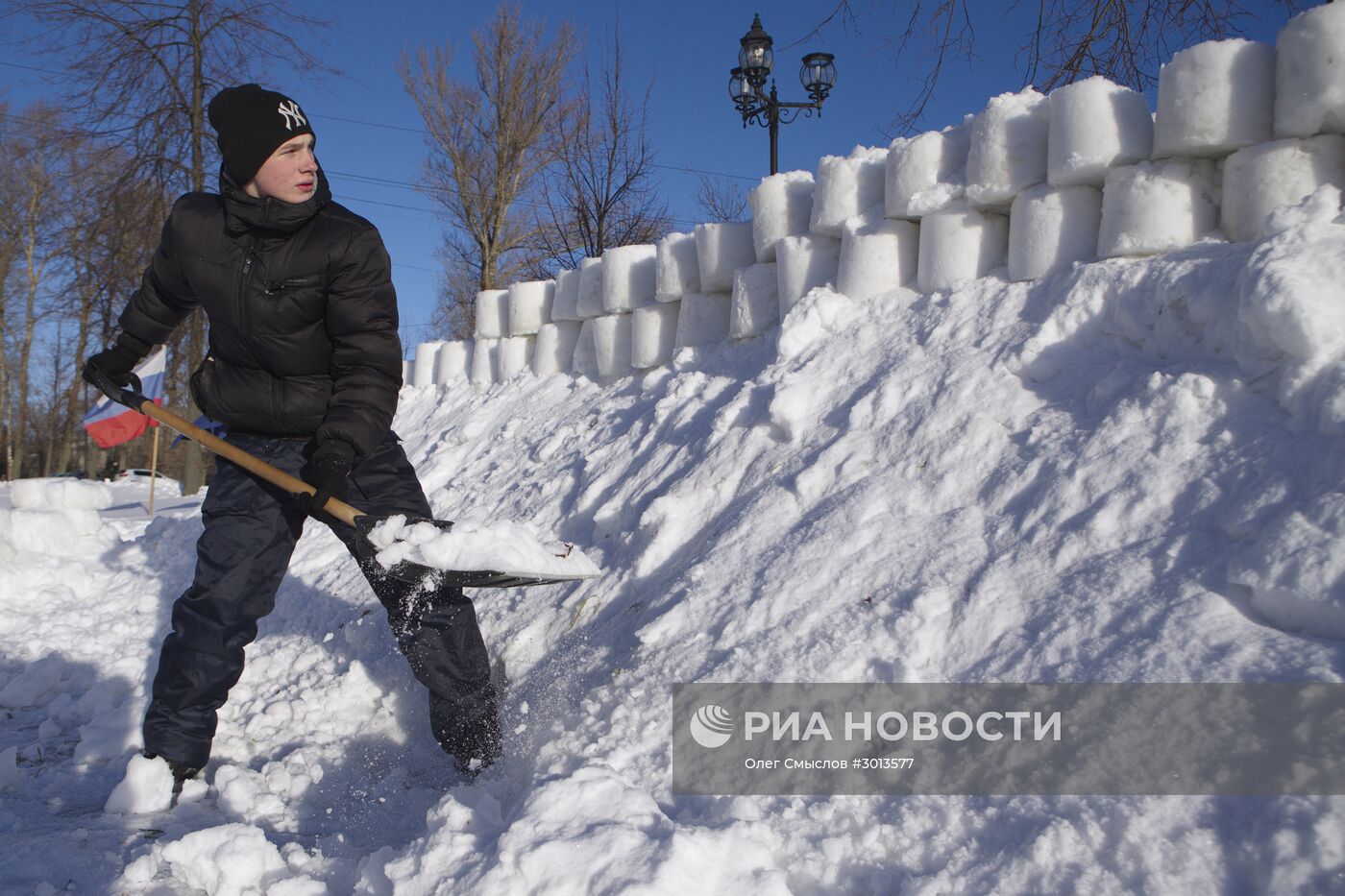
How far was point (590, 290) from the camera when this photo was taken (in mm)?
5473

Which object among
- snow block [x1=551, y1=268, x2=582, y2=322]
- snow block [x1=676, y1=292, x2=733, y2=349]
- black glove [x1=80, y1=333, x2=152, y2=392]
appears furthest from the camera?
snow block [x1=551, y1=268, x2=582, y2=322]

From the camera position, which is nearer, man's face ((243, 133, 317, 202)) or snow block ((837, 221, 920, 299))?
man's face ((243, 133, 317, 202))

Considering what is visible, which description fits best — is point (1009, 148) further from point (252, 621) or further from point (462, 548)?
point (252, 621)

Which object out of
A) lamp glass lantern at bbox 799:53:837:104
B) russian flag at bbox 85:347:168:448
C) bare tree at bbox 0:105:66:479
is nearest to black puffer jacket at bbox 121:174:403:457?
russian flag at bbox 85:347:168:448

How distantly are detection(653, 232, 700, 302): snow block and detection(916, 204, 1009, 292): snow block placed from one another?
1515 millimetres

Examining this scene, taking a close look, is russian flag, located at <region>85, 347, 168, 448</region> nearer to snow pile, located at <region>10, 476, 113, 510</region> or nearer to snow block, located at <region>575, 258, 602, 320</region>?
snow pile, located at <region>10, 476, 113, 510</region>

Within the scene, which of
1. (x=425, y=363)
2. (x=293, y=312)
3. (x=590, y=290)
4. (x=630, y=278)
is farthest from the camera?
(x=425, y=363)

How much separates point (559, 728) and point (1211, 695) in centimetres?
145

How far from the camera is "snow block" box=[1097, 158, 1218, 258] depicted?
2830 millimetres

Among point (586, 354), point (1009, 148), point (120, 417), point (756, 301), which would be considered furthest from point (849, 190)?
point (120, 417)

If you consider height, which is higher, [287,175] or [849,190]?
[849,190]

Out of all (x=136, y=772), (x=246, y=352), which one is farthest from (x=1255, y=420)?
(x=136, y=772)

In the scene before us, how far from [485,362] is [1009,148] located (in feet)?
13.6

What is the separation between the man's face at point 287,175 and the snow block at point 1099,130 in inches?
94.5
